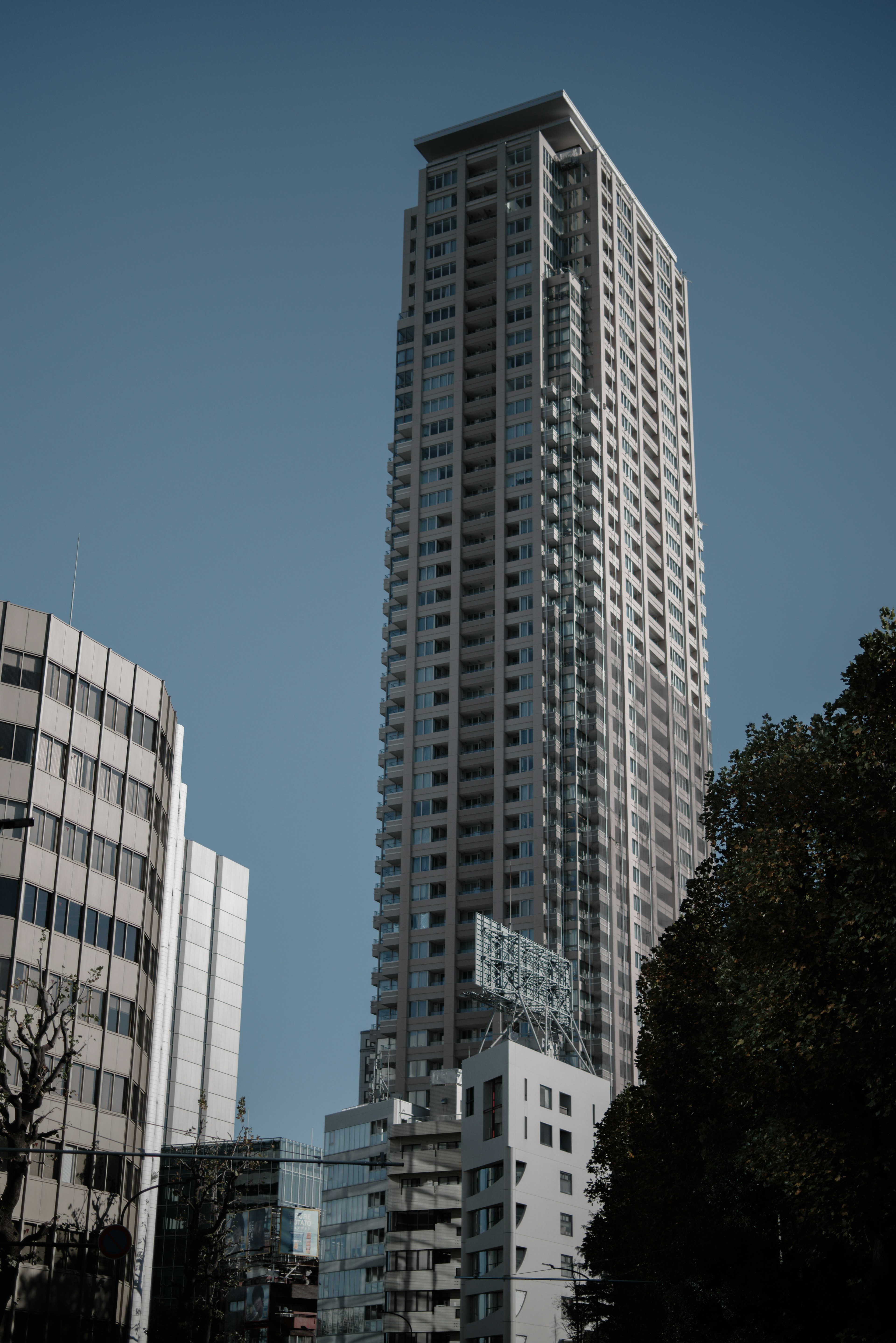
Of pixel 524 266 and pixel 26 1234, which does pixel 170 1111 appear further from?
pixel 524 266

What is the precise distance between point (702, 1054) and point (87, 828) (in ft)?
102

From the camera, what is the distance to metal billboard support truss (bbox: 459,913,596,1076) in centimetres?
10125

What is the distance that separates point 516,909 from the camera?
421 feet

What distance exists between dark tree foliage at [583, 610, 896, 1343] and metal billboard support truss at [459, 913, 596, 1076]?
5086cm

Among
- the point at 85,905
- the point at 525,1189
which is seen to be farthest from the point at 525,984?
the point at 85,905

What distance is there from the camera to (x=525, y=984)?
104 m

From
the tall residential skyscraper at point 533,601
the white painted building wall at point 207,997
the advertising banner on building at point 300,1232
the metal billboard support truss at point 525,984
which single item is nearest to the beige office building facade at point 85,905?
the metal billboard support truss at point 525,984

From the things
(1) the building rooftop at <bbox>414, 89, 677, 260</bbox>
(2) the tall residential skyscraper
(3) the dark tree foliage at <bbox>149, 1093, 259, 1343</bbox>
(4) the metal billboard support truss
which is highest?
(1) the building rooftop at <bbox>414, 89, 677, 260</bbox>

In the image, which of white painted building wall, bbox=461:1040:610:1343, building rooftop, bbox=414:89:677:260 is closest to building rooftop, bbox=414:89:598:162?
building rooftop, bbox=414:89:677:260

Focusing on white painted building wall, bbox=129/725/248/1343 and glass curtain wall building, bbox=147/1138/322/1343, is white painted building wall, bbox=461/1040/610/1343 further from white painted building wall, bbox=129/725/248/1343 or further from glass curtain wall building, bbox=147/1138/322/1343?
white painted building wall, bbox=129/725/248/1343

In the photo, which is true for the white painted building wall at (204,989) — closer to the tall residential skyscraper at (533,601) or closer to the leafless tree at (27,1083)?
the tall residential skyscraper at (533,601)

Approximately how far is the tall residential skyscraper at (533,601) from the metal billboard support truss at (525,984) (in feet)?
55.2

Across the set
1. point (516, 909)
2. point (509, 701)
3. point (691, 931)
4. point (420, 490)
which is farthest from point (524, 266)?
point (691, 931)

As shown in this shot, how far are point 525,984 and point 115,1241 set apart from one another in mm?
68353
